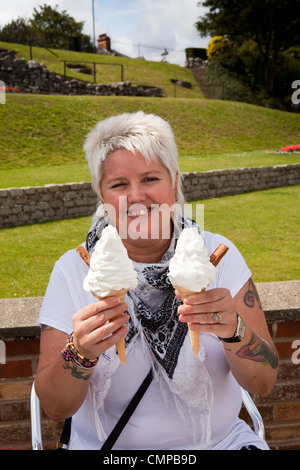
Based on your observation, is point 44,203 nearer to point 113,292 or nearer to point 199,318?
point 113,292

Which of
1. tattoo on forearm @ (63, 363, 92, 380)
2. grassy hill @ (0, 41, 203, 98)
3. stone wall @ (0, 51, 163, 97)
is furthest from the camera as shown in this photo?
grassy hill @ (0, 41, 203, 98)

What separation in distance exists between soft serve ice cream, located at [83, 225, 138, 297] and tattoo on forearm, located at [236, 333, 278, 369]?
1.78ft

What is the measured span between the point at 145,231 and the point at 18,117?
1839 cm

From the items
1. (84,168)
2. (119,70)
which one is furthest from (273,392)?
(119,70)

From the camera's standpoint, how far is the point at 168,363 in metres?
1.89

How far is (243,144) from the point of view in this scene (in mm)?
23031

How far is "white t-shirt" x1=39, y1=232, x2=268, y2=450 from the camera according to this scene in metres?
1.91

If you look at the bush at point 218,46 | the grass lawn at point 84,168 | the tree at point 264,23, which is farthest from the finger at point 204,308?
the bush at point 218,46

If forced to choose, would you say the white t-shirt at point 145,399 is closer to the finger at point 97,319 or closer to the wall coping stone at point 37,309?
the finger at point 97,319

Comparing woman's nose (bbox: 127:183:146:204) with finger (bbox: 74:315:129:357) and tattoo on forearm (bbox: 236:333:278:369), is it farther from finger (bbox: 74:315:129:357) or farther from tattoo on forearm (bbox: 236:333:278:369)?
tattoo on forearm (bbox: 236:333:278:369)

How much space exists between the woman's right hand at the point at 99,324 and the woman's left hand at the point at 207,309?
0.68 ft

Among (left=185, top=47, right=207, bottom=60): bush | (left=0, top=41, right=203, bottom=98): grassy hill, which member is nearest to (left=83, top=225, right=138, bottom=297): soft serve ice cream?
(left=0, top=41, right=203, bottom=98): grassy hill

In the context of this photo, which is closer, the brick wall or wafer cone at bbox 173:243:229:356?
wafer cone at bbox 173:243:229:356
